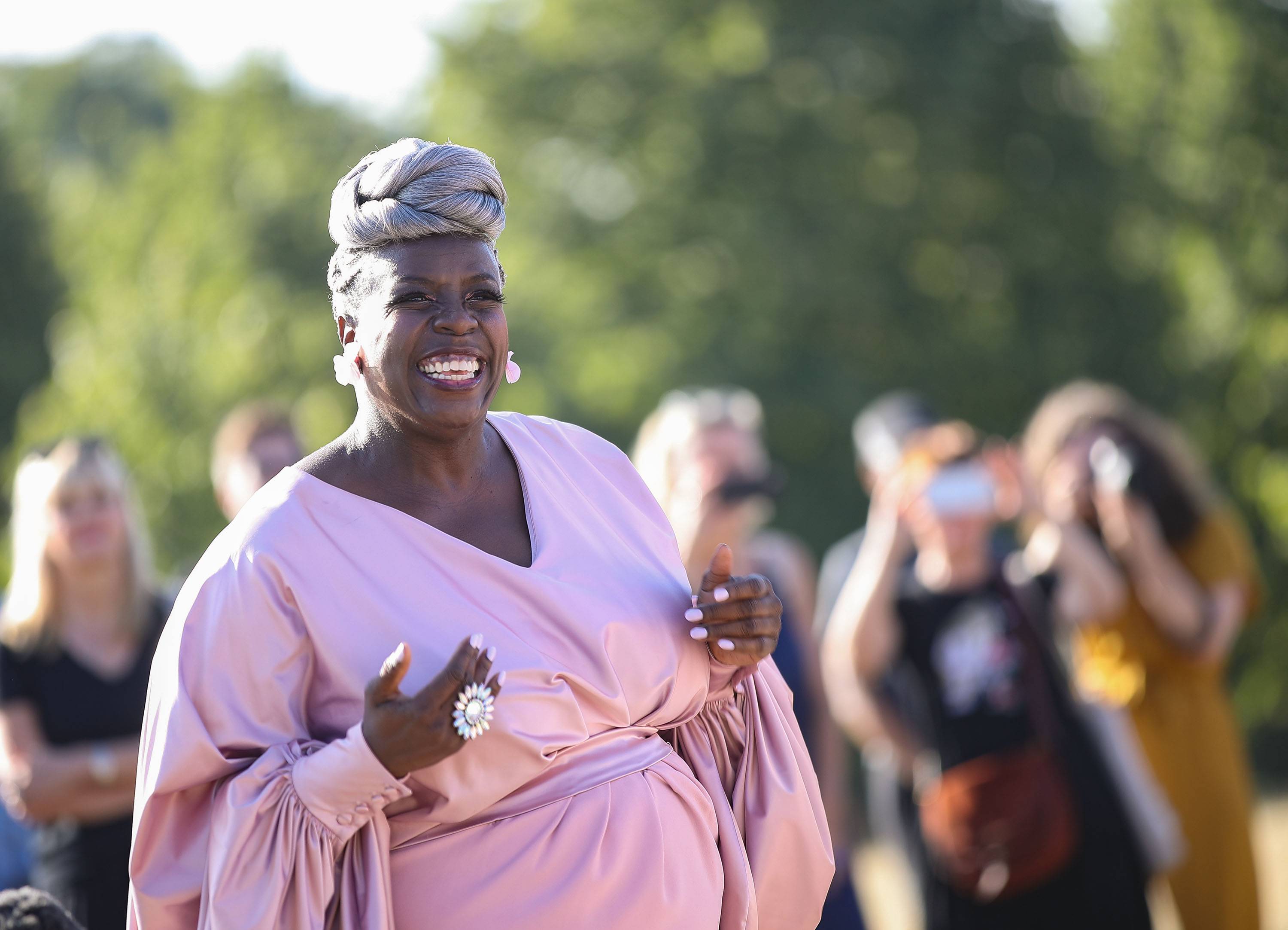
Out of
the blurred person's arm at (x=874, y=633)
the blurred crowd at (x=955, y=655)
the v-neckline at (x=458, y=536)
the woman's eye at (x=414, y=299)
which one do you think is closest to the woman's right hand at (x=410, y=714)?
the v-neckline at (x=458, y=536)

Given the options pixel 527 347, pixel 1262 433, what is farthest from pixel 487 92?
pixel 1262 433

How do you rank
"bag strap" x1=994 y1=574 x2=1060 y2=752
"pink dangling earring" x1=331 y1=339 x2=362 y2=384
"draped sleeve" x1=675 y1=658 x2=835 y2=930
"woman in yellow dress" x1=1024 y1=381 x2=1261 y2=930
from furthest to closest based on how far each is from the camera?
"woman in yellow dress" x1=1024 y1=381 x2=1261 y2=930, "bag strap" x1=994 y1=574 x2=1060 y2=752, "draped sleeve" x1=675 y1=658 x2=835 y2=930, "pink dangling earring" x1=331 y1=339 x2=362 y2=384

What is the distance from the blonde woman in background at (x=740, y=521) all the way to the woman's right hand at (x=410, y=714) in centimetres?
272

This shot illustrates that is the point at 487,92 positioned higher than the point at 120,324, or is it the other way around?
the point at 487,92

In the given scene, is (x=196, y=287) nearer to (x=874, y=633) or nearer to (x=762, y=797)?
(x=874, y=633)

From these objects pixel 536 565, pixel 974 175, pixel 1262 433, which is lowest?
pixel 536 565

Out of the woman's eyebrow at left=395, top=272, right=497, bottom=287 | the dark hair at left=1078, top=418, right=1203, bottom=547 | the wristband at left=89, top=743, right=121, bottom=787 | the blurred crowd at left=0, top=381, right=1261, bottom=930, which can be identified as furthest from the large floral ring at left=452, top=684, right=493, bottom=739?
the dark hair at left=1078, top=418, right=1203, bottom=547

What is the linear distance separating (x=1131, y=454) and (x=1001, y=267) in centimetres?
1285

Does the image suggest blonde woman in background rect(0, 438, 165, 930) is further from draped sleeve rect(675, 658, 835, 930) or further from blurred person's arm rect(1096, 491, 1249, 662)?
blurred person's arm rect(1096, 491, 1249, 662)

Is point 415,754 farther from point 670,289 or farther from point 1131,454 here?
point 670,289

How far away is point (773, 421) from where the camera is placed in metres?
18.1

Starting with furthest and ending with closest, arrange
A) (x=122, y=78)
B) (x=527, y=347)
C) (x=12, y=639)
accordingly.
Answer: (x=122, y=78) < (x=527, y=347) < (x=12, y=639)

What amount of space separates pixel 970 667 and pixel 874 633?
41 centimetres

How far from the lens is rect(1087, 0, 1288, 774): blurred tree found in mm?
14219
